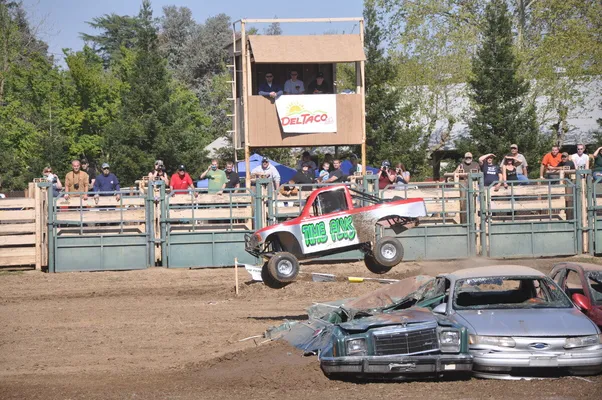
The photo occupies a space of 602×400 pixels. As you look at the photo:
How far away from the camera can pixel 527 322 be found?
10672 mm

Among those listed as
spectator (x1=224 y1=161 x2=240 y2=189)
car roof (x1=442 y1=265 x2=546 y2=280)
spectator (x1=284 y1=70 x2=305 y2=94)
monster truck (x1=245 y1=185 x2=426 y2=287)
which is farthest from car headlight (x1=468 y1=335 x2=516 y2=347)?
spectator (x1=284 y1=70 x2=305 y2=94)

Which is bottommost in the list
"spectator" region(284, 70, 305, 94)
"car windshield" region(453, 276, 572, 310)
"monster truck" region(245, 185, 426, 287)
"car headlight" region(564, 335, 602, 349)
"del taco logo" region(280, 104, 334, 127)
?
"car headlight" region(564, 335, 602, 349)

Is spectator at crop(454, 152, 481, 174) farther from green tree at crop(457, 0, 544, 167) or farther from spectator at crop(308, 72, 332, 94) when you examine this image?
green tree at crop(457, 0, 544, 167)

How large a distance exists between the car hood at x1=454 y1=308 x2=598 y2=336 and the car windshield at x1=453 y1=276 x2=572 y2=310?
0.78ft

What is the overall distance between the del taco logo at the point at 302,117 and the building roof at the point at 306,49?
1.39 meters

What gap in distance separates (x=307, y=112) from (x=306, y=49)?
1761mm

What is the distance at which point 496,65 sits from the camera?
36.9m

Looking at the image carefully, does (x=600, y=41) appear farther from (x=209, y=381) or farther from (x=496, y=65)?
(x=209, y=381)

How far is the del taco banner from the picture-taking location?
2580cm

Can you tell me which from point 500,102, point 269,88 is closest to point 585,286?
point 269,88

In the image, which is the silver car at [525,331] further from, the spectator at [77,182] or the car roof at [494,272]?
the spectator at [77,182]

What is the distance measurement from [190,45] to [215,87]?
1526 cm

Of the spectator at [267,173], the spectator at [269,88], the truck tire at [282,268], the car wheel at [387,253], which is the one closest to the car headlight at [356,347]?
the truck tire at [282,268]

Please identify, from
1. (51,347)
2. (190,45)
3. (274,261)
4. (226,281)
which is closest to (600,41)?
(226,281)
